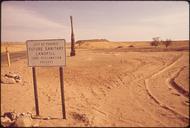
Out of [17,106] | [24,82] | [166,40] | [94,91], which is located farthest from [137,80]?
[166,40]

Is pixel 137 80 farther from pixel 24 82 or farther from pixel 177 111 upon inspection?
pixel 24 82

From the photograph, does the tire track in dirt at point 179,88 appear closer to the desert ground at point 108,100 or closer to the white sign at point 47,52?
the desert ground at point 108,100

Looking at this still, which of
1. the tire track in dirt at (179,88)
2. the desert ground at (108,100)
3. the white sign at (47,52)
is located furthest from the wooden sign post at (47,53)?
the tire track in dirt at (179,88)

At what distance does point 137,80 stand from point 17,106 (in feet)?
20.8

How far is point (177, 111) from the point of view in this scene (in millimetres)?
6574

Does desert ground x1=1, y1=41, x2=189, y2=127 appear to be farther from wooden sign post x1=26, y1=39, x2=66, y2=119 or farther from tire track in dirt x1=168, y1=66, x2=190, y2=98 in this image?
wooden sign post x1=26, y1=39, x2=66, y2=119

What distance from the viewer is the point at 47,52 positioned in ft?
20.2

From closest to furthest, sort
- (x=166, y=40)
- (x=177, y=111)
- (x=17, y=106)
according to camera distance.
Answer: (x=177, y=111) → (x=17, y=106) → (x=166, y=40)

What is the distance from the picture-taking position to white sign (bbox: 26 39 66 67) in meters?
6.02

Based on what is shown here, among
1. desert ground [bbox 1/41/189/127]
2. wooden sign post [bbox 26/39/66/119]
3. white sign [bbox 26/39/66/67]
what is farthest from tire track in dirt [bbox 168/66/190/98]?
white sign [bbox 26/39/66/67]

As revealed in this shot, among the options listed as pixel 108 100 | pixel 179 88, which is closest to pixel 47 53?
pixel 108 100

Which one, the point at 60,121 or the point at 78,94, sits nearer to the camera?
the point at 60,121

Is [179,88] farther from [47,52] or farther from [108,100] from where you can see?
[47,52]

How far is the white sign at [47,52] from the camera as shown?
602 centimetres
